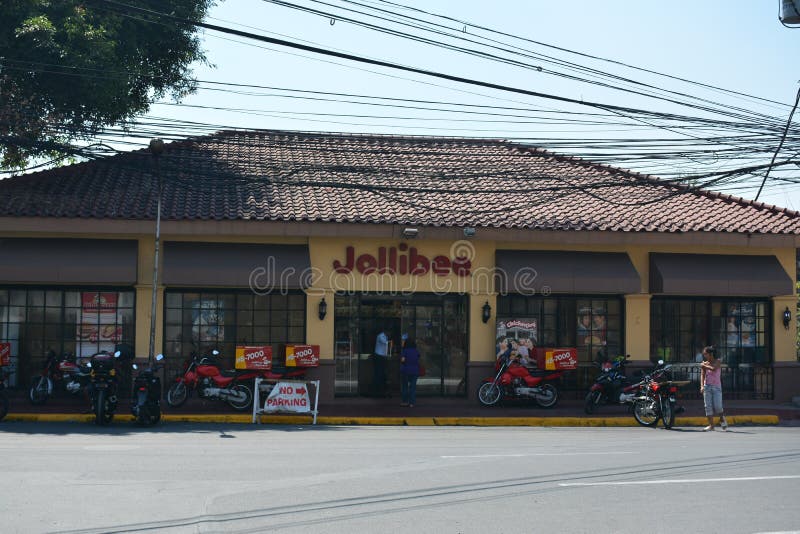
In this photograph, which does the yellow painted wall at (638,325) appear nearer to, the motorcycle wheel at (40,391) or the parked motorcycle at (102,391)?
the parked motorcycle at (102,391)

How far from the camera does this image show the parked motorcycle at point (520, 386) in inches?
874

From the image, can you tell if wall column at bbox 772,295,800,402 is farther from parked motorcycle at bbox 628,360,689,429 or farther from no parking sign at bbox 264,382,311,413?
no parking sign at bbox 264,382,311,413

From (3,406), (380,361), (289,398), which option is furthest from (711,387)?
(3,406)

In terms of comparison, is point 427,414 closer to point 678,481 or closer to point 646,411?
point 646,411

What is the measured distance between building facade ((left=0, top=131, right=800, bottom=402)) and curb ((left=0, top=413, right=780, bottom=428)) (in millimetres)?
2669

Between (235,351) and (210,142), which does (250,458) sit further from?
(210,142)

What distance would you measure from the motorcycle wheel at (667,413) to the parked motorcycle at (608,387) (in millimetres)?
1969

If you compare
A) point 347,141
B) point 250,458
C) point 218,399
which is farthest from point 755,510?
point 347,141

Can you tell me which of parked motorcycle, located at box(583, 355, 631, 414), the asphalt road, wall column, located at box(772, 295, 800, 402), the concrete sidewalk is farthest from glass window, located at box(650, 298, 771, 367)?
the asphalt road

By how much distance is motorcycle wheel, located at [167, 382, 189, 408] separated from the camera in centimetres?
2048

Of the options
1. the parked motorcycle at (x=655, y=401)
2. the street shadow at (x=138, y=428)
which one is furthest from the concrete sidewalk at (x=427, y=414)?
the parked motorcycle at (x=655, y=401)

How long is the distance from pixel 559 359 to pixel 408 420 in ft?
15.3

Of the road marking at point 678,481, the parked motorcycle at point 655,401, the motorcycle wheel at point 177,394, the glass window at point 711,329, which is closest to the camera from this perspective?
the road marking at point 678,481

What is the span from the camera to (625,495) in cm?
1040
